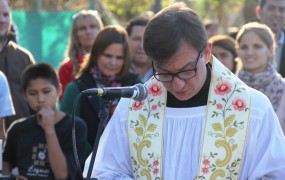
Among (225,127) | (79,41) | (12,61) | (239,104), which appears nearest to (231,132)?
(225,127)

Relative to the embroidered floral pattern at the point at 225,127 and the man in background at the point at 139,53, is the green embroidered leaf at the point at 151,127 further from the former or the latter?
the man in background at the point at 139,53

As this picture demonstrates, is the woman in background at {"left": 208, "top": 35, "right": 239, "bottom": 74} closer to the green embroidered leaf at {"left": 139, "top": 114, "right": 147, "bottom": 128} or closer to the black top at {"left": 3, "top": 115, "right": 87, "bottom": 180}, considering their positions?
the black top at {"left": 3, "top": 115, "right": 87, "bottom": 180}

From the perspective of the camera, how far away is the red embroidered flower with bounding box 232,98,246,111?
169 inches

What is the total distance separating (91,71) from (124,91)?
137 inches

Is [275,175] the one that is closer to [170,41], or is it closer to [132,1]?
[170,41]

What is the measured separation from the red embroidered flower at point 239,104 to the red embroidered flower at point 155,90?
0.44 meters

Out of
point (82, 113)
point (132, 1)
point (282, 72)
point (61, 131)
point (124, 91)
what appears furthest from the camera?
point (132, 1)

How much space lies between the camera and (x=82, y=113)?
23.6 feet

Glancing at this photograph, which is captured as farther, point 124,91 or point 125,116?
point 125,116

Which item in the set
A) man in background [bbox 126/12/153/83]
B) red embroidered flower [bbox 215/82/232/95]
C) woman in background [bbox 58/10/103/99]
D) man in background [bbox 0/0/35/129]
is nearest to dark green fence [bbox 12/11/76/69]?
woman in background [bbox 58/10/103/99]

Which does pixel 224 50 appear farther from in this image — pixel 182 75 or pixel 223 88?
pixel 182 75

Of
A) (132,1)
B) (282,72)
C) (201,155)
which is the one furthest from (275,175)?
(132,1)

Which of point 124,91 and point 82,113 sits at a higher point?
point 124,91

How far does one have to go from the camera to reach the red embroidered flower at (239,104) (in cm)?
429
